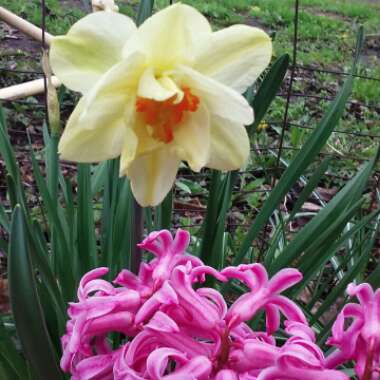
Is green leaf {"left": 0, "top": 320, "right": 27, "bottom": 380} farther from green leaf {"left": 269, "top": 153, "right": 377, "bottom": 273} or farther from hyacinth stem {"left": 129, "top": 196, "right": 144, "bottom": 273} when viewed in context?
green leaf {"left": 269, "top": 153, "right": 377, "bottom": 273}

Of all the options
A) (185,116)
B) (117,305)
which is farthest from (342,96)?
(117,305)

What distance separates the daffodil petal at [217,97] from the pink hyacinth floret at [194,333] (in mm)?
154

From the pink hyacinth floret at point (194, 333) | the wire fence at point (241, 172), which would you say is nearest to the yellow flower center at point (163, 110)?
the pink hyacinth floret at point (194, 333)

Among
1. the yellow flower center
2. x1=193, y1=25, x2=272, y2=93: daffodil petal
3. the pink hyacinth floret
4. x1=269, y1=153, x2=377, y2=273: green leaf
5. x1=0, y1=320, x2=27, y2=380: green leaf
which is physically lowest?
x1=0, y1=320, x2=27, y2=380: green leaf

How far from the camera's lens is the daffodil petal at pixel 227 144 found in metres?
0.60

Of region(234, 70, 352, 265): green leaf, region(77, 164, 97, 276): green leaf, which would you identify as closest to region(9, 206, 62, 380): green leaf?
region(77, 164, 97, 276): green leaf

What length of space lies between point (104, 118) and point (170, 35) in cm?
10

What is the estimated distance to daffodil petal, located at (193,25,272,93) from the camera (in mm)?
576

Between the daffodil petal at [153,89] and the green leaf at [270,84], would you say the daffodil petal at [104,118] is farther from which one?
the green leaf at [270,84]

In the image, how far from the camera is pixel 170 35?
567 millimetres

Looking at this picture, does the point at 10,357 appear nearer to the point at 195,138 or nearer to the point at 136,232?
the point at 136,232

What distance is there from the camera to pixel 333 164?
2.40 metres

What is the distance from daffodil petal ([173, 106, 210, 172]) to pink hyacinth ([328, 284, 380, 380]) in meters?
0.19

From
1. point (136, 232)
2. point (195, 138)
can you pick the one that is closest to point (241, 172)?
point (136, 232)
